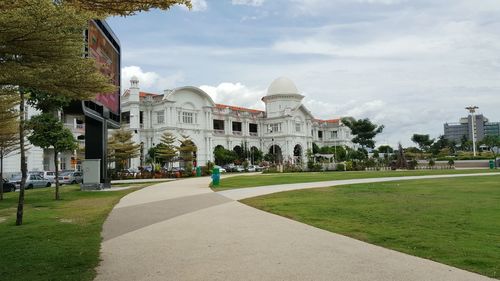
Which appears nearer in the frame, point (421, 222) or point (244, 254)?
point (244, 254)

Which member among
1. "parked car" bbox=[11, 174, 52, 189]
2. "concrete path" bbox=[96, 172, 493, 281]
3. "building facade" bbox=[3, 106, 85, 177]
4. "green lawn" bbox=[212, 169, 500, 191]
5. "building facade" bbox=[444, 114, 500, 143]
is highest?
"building facade" bbox=[444, 114, 500, 143]

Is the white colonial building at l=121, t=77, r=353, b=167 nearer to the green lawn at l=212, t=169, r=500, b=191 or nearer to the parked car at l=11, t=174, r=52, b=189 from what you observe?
the parked car at l=11, t=174, r=52, b=189

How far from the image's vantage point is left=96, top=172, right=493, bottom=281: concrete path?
19.2ft

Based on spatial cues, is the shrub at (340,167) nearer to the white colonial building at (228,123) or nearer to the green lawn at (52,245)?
the white colonial building at (228,123)

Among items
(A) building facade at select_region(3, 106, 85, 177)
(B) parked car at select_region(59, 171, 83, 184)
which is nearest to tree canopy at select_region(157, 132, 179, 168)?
(A) building facade at select_region(3, 106, 85, 177)

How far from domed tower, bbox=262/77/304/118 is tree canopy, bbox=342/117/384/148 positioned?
1357 centimetres

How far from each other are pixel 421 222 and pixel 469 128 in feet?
519

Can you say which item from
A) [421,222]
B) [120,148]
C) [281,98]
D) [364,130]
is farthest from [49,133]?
[364,130]

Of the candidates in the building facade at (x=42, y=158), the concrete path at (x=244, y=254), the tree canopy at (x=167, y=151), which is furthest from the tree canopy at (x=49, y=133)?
the tree canopy at (x=167, y=151)

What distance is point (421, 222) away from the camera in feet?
33.2

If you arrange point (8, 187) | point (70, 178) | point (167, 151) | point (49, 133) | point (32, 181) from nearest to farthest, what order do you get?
point (49, 133) → point (8, 187) → point (32, 181) → point (70, 178) → point (167, 151)

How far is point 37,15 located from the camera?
5203 mm

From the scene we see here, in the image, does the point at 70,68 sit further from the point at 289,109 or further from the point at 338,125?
the point at 338,125

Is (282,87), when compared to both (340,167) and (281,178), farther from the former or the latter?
(281,178)
